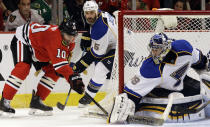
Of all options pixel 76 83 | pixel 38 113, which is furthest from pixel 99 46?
pixel 38 113

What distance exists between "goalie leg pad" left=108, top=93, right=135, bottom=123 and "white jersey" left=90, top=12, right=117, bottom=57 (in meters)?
1.02

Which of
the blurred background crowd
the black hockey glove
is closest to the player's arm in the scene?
the black hockey glove

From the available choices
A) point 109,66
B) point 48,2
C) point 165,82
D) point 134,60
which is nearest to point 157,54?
point 165,82

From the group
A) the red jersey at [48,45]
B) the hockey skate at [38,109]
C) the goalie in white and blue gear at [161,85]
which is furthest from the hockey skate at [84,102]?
the goalie in white and blue gear at [161,85]

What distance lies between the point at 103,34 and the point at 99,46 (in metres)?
0.12

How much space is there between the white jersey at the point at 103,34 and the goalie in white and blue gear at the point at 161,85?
93 centimetres

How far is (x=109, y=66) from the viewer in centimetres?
466

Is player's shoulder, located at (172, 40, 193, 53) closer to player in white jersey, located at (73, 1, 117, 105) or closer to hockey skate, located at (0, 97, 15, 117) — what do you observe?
player in white jersey, located at (73, 1, 117, 105)

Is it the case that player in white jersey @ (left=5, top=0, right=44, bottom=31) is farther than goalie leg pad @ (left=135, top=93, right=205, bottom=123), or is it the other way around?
player in white jersey @ (left=5, top=0, right=44, bottom=31)

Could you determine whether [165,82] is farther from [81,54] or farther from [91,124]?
[81,54]

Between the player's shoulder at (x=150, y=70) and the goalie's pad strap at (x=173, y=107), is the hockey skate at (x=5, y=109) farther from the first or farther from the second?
the player's shoulder at (x=150, y=70)

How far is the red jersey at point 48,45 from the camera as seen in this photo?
4.12 metres

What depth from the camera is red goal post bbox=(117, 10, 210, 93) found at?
150 inches

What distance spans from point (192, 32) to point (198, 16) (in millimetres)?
606
